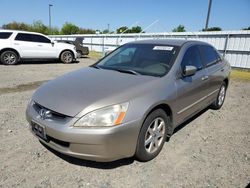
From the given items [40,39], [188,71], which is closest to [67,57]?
[40,39]

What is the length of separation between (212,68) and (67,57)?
10.4 meters

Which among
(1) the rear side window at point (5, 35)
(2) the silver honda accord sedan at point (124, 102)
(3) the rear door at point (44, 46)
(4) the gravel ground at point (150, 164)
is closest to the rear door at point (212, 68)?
(2) the silver honda accord sedan at point (124, 102)

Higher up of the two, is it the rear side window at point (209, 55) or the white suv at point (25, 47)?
the rear side window at point (209, 55)

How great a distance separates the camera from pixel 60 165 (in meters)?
2.92

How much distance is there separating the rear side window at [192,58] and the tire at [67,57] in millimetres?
10419

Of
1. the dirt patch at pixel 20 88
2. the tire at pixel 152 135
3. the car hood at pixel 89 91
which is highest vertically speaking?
the car hood at pixel 89 91

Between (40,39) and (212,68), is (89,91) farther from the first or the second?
(40,39)

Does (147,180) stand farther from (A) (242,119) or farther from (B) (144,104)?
(A) (242,119)

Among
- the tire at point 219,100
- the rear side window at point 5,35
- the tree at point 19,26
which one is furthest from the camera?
the tree at point 19,26

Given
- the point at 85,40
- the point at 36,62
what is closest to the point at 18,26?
the point at 85,40

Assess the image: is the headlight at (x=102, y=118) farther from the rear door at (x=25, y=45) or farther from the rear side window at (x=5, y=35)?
the rear side window at (x=5, y=35)

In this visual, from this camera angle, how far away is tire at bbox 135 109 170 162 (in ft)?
9.23

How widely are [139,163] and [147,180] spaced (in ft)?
1.18

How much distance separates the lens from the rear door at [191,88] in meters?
3.43
